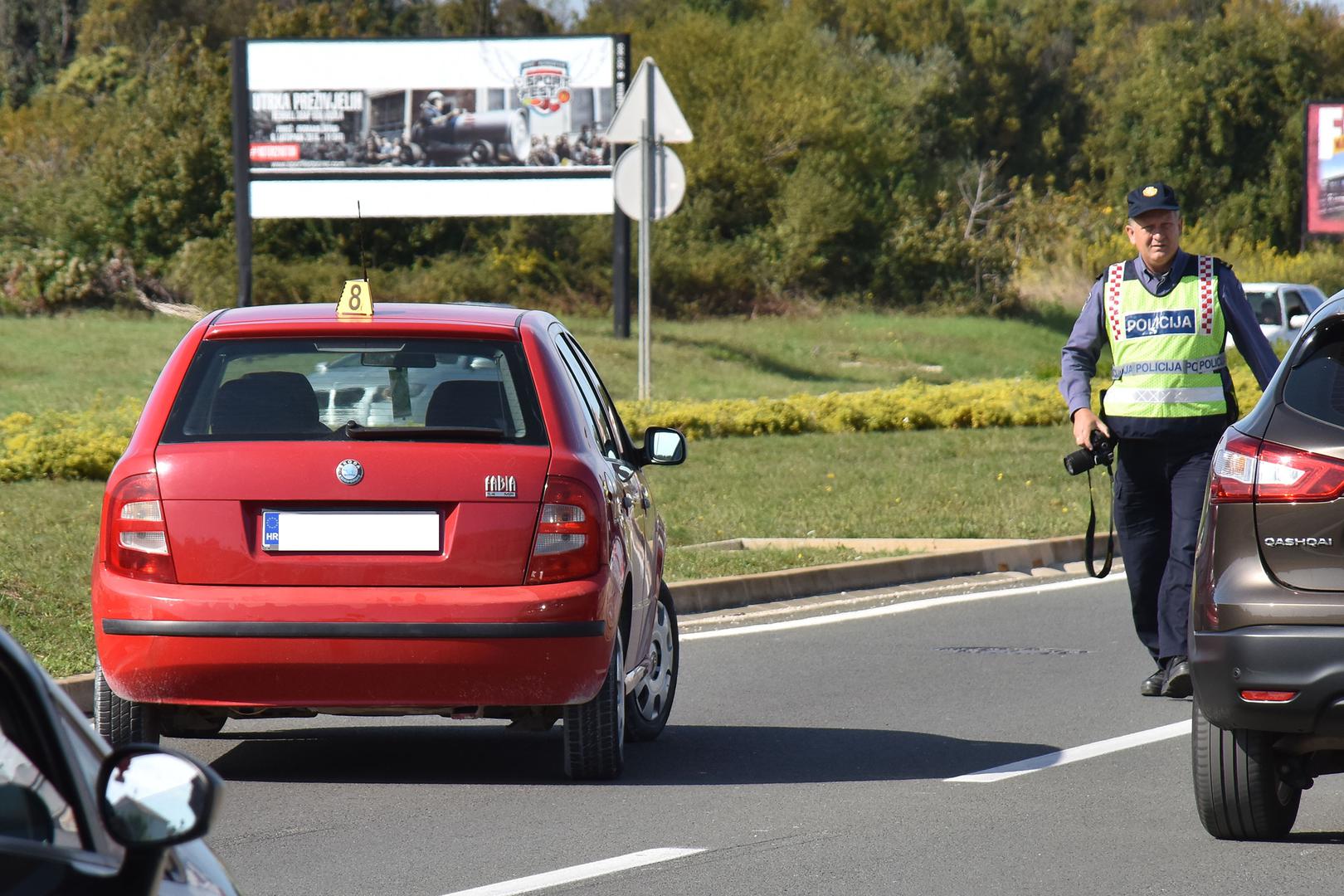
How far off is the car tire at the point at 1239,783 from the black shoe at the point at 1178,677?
195cm

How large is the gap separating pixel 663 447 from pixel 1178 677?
211 cm

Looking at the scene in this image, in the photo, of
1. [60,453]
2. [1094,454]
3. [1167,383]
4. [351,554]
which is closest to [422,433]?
[351,554]

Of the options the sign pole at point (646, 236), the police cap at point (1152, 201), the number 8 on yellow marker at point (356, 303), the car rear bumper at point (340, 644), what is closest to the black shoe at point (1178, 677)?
the police cap at point (1152, 201)

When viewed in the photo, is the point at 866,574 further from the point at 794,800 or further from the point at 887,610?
the point at 794,800

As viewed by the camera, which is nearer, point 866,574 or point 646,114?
Answer: point 866,574

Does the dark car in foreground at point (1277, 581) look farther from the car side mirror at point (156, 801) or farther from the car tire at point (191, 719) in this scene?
the car side mirror at point (156, 801)

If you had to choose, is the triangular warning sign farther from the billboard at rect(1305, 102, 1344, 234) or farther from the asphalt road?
the billboard at rect(1305, 102, 1344, 234)

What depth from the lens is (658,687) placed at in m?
7.95

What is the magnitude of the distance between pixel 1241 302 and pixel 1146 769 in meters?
1.96

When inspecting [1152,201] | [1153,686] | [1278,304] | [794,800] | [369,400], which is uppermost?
[1152,201]

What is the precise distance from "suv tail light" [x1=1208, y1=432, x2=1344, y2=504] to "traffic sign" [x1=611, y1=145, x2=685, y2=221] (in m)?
16.0

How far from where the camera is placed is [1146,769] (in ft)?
23.7

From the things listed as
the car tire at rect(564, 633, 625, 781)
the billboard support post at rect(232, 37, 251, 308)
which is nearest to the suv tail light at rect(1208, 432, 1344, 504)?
the car tire at rect(564, 633, 625, 781)

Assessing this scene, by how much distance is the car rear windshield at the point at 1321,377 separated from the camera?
5.58 meters
